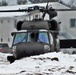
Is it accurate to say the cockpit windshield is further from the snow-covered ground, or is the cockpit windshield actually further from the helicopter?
the snow-covered ground

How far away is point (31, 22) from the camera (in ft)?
59.8

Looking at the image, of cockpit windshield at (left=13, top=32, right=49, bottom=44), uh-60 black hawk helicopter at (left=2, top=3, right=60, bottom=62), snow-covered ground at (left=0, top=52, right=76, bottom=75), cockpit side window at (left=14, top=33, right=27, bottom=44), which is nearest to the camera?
snow-covered ground at (left=0, top=52, right=76, bottom=75)

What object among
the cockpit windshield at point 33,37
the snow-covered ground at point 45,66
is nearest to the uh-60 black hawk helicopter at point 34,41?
the cockpit windshield at point 33,37

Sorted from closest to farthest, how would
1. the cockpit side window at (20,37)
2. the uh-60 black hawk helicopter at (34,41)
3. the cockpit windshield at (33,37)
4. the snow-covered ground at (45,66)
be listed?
the snow-covered ground at (45,66), the uh-60 black hawk helicopter at (34,41), the cockpit windshield at (33,37), the cockpit side window at (20,37)

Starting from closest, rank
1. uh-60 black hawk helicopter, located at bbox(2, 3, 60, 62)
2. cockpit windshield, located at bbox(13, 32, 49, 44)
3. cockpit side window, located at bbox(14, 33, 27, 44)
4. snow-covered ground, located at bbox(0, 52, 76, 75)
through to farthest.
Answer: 1. snow-covered ground, located at bbox(0, 52, 76, 75)
2. uh-60 black hawk helicopter, located at bbox(2, 3, 60, 62)
3. cockpit windshield, located at bbox(13, 32, 49, 44)
4. cockpit side window, located at bbox(14, 33, 27, 44)

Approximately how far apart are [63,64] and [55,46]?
16.1 feet

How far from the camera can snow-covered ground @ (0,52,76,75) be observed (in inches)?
442

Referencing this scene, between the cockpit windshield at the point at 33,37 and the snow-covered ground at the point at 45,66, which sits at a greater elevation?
the snow-covered ground at the point at 45,66

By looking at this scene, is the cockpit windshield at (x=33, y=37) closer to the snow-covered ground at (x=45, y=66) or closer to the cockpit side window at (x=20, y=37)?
the cockpit side window at (x=20, y=37)

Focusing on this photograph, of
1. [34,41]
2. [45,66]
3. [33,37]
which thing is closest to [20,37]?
[33,37]

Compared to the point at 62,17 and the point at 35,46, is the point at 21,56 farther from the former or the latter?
the point at 62,17

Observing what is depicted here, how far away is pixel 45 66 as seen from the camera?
12062 mm

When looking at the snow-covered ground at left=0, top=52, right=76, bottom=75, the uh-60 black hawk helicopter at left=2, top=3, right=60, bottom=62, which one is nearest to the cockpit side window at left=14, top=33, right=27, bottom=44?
the uh-60 black hawk helicopter at left=2, top=3, right=60, bottom=62

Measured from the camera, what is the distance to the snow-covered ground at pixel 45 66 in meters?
11.2
